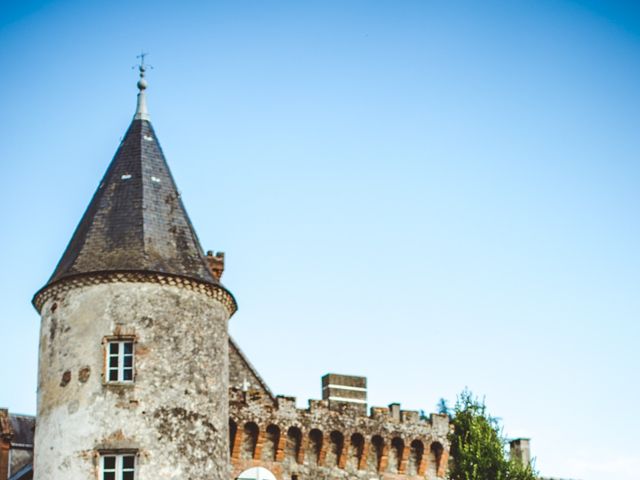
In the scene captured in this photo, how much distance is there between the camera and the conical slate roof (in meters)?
35.9

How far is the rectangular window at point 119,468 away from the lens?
33438 mm

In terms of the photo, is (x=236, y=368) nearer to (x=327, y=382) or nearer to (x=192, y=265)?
(x=327, y=382)

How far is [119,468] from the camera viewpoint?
33469mm

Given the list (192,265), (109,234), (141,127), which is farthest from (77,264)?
(141,127)

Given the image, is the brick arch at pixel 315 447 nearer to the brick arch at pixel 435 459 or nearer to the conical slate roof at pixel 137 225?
the brick arch at pixel 435 459

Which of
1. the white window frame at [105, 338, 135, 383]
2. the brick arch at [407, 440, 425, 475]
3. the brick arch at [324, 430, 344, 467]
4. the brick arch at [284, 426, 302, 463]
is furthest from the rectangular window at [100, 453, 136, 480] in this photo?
the brick arch at [407, 440, 425, 475]

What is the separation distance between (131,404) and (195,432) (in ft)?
7.62

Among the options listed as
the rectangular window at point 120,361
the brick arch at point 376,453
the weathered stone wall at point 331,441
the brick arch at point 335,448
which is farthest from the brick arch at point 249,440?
the rectangular window at point 120,361

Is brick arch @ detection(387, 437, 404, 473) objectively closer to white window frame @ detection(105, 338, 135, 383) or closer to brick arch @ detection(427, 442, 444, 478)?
brick arch @ detection(427, 442, 444, 478)

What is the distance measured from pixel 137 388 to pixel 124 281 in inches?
143

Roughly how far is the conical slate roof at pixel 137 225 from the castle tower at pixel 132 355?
49mm

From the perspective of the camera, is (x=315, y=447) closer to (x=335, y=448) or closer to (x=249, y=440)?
(x=335, y=448)

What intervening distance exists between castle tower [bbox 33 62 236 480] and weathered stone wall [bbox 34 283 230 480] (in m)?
0.03

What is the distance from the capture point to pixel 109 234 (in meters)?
36.8
